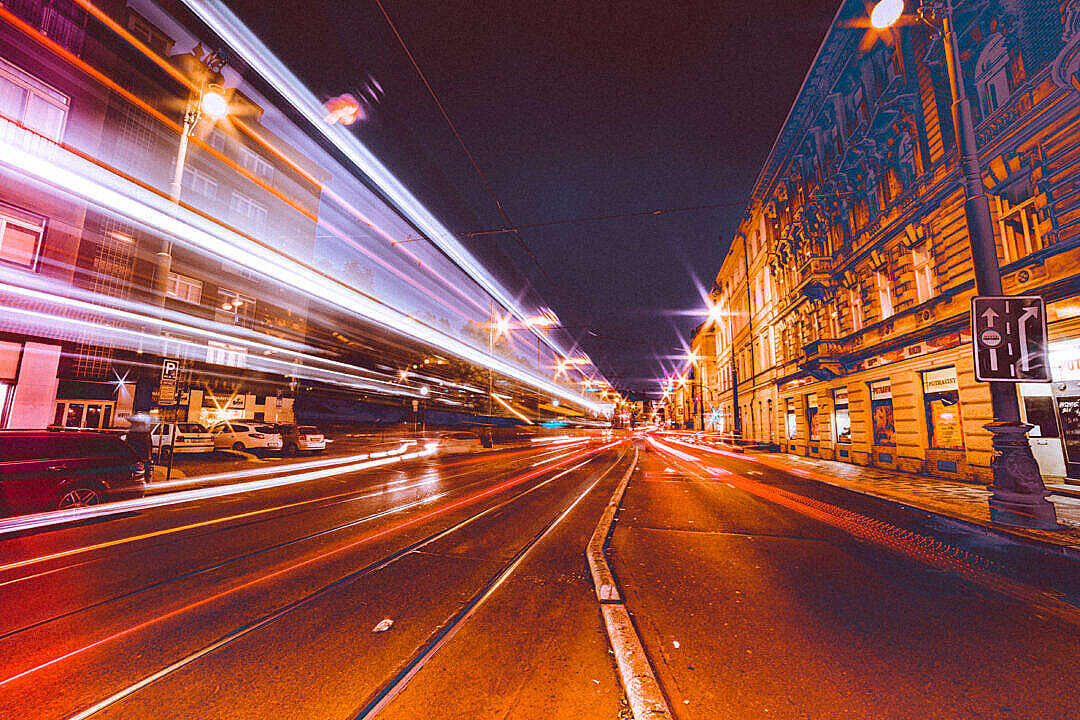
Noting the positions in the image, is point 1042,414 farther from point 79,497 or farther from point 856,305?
point 79,497

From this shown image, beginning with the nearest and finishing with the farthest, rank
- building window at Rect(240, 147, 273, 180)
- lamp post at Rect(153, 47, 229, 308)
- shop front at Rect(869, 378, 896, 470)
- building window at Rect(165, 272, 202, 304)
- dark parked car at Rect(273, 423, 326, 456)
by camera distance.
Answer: lamp post at Rect(153, 47, 229, 308) < shop front at Rect(869, 378, 896, 470) < dark parked car at Rect(273, 423, 326, 456) < building window at Rect(165, 272, 202, 304) < building window at Rect(240, 147, 273, 180)

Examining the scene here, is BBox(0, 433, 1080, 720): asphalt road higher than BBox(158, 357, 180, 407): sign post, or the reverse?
BBox(158, 357, 180, 407): sign post

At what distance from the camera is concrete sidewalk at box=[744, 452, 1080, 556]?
22.5 feet

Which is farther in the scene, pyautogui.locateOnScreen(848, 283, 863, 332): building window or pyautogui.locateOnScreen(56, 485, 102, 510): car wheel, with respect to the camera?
pyautogui.locateOnScreen(848, 283, 863, 332): building window

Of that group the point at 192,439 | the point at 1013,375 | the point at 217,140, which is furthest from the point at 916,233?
the point at 217,140

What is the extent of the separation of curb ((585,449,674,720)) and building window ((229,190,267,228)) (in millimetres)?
37418

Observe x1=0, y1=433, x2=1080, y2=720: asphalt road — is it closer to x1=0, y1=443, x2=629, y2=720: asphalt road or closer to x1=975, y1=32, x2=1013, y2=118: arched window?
x1=0, y1=443, x2=629, y2=720: asphalt road

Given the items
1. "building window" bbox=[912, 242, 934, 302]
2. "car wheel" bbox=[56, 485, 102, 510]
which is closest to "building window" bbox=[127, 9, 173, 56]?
"car wheel" bbox=[56, 485, 102, 510]

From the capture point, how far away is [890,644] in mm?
3357

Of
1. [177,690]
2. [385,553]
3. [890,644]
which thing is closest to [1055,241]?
[890,644]

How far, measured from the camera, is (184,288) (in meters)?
29.0

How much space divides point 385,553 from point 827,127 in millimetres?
28384

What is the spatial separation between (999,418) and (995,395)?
0.43 meters

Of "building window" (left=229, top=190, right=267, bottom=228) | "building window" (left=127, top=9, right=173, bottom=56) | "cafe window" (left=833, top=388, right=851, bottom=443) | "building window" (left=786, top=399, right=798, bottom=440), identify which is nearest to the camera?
"cafe window" (left=833, top=388, right=851, bottom=443)
